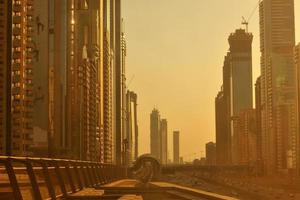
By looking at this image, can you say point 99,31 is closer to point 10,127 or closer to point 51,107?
point 51,107

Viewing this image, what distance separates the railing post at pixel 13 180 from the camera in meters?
10.6

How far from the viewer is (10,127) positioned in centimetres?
1416

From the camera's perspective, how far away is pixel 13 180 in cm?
1071

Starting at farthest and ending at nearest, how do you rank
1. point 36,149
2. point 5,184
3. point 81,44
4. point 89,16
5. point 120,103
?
point 120,103
point 89,16
point 81,44
point 36,149
point 5,184

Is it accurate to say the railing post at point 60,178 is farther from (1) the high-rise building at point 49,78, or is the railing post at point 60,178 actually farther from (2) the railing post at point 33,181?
(1) the high-rise building at point 49,78

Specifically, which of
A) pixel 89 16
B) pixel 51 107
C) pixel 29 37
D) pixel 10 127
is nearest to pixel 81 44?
pixel 89 16

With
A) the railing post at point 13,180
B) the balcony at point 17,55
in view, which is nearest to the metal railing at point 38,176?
the railing post at point 13,180

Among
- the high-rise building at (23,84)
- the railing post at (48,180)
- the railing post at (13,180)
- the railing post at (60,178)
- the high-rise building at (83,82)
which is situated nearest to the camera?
the railing post at (13,180)

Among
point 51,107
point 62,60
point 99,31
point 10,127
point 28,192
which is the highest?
point 99,31

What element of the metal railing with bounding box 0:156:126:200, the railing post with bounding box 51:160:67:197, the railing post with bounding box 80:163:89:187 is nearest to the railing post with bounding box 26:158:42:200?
the metal railing with bounding box 0:156:126:200

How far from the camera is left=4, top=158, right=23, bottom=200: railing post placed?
10.6 m

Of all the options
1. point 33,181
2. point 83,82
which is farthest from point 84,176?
point 83,82

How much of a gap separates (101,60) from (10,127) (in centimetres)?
17896

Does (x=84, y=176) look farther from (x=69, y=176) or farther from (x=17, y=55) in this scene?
(x=17, y=55)
